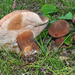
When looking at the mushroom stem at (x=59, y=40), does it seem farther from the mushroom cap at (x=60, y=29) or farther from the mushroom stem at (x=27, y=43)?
the mushroom stem at (x=27, y=43)

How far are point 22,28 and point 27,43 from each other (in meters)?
0.25

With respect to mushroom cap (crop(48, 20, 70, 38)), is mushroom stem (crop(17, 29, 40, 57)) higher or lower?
lower

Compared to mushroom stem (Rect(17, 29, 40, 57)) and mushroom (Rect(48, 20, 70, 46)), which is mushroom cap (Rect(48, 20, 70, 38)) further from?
mushroom stem (Rect(17, 29, 40, 57))

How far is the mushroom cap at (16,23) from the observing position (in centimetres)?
147

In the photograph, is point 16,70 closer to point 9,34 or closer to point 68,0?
point 9,34

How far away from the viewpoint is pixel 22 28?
1.77 meters

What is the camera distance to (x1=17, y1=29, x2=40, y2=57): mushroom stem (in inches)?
65.0

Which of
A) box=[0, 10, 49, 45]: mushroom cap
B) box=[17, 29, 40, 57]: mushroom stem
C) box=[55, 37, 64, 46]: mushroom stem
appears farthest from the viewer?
box=[55, 37, 64, 46]: mushroom stem

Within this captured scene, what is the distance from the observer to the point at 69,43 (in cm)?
187

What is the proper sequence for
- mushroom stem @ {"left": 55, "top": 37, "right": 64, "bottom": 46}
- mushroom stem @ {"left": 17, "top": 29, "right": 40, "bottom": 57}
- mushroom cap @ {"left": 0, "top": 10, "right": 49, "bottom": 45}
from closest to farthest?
mushroom cap @ {"left": 0, "top": 10, "right": 49, "bottom": 45} < mushroom stem @ {"left": 17, "top": 29, "right": 40, "bottom": 57} < mushroom stem @ {"left": 55, "top": 37, "right": 64, "bottom": 46}

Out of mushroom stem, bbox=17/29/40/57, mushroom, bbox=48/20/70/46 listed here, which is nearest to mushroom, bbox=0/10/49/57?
mushroom stem, bbox=17/29/40/57

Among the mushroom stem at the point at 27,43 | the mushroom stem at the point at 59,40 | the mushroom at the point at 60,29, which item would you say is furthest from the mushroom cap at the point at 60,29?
the mushroom stem at the point at 27,43

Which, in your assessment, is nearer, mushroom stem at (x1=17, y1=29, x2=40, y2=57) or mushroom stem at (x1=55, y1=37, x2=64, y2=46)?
mushroom stem at (x1=17, y1=29, x2=40, y2=57)

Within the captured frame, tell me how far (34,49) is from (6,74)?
20.3 inches
